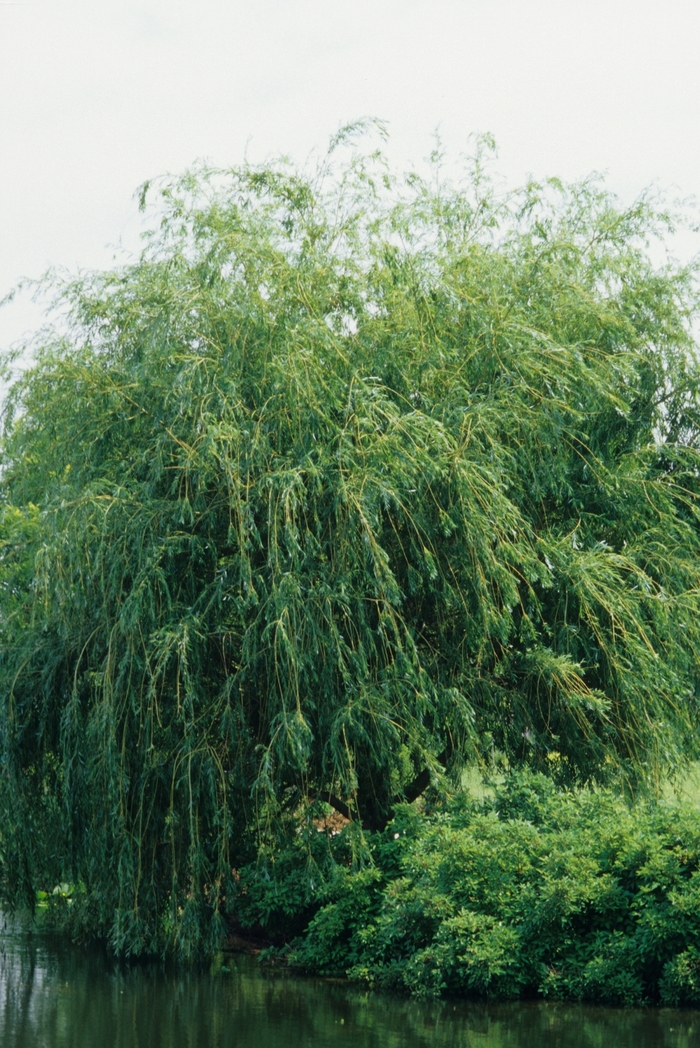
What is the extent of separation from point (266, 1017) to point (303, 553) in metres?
3.51

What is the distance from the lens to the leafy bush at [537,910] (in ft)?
30.6

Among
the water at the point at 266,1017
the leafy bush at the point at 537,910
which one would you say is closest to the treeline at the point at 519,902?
the leafy bush at the point at 537,910

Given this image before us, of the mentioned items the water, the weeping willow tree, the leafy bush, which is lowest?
the water

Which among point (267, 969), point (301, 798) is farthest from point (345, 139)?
point (267, 969)

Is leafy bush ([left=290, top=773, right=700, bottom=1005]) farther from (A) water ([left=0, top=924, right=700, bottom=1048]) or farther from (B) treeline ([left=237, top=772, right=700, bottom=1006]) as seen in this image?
(A) water ([left=0, top=924, right=700, bottom=1048])

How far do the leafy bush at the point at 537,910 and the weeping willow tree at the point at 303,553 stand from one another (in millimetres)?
921

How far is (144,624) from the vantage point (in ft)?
35.1

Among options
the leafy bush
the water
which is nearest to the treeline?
the leafy bush

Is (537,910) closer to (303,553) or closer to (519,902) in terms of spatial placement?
(519,902)

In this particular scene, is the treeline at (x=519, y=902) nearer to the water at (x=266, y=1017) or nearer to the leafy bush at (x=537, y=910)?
the leafy bush at (x=537, y=910)

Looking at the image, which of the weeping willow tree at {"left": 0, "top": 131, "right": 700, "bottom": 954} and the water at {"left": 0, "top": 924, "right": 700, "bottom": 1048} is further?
the weeping willow tree at {"left": 0, "top": 131, "right": 700, "bottom": 954}

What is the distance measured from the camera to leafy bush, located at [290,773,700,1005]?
931cm

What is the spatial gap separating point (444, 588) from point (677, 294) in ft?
14.9

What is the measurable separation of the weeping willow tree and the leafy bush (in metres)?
0.92
